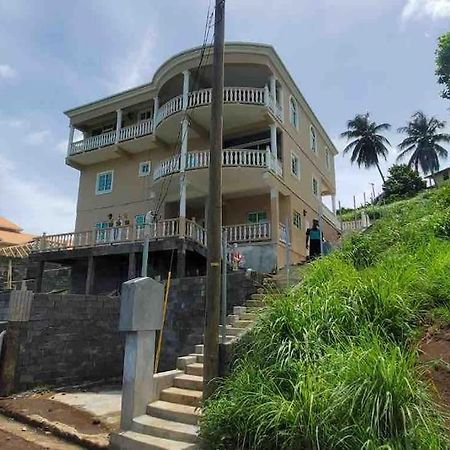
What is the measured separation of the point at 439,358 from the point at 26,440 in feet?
17.4

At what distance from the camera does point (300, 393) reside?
3701 millimetres

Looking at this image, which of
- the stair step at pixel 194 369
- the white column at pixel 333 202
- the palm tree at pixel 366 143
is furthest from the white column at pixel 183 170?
the palm tree at pixel 366 143

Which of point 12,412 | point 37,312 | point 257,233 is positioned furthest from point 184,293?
point 257,233

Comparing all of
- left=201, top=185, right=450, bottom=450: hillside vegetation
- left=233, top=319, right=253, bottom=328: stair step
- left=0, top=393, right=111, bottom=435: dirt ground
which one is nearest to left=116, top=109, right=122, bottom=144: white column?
left=0, top=393, right=111, bottom=435: dirt ground

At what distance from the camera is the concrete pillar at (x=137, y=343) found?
5.32 m

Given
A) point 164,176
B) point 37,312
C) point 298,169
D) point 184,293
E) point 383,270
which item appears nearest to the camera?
point 383,270

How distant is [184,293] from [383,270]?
193 inches

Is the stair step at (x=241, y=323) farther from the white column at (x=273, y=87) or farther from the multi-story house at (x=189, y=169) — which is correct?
the white column at (x=273, y=87)

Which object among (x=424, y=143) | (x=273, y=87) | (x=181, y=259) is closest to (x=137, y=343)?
(x=181, y=259)

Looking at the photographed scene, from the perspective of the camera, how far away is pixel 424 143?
41.4 metres

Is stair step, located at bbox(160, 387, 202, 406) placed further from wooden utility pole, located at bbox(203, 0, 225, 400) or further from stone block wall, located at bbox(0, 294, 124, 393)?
stone block wall, located at bbox(0, 294, 124, 393)

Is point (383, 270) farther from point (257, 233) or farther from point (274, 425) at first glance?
point (257, 233)

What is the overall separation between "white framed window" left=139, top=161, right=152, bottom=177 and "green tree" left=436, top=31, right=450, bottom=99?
57.0ft

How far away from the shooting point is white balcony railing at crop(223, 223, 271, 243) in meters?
14.9
